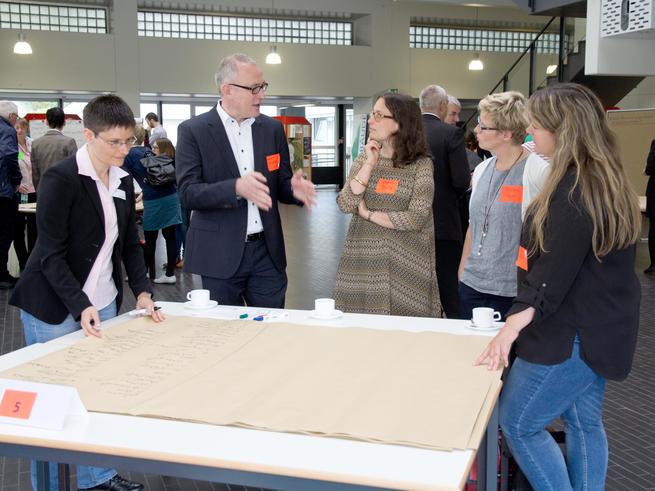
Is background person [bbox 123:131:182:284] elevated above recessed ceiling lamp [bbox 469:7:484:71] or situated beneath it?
situated beneath

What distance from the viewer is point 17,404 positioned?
151 centimetres

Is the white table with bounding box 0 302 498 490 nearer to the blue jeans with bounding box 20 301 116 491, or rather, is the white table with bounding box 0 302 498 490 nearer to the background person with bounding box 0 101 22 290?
the blue jeans with bounding box 20 301 116 491

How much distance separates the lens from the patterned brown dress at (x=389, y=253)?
2992 millimetres

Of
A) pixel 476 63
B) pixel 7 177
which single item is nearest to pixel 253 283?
pixel 7 177

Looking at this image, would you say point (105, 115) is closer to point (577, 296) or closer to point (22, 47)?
point (577, 296)

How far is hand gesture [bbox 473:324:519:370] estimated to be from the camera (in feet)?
6.13

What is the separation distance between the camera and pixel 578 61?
1027cm

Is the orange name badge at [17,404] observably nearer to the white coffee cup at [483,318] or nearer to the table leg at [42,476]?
the table leg at [42,476]

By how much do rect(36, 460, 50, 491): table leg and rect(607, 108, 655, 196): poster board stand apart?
10.3 meters

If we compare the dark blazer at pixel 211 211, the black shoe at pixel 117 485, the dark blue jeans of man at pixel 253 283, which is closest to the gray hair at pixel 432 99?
the dark blazer at pixel 211 211

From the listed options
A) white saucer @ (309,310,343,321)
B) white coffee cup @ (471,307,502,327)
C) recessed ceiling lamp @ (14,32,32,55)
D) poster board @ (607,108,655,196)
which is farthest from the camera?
recessed ceiling lamp @ (14,32,32,55)

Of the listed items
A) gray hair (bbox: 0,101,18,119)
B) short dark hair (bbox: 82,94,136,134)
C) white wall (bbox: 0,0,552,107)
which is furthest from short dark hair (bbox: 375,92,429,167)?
white wall (bbox: 0,0,552,107)

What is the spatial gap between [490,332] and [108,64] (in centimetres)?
1447

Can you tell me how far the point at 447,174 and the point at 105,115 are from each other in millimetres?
2488
